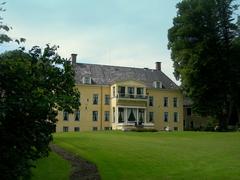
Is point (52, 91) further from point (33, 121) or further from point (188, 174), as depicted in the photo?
point (188, 174)

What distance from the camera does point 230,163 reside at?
18.9 m

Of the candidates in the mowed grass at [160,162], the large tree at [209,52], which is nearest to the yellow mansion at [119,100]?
the large tree at [209,52]

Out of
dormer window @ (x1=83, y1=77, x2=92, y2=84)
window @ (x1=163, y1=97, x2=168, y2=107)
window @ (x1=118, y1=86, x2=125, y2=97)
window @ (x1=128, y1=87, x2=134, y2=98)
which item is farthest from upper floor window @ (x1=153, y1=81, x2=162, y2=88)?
dormer window @ (x1=83, y1=77, x2=92, y2=84)

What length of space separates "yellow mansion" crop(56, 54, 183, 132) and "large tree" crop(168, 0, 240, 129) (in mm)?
11210

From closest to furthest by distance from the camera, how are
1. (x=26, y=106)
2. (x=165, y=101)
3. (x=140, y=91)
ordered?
(x=26, y=106) → (x=140, y=91) → (x=165, y=101)

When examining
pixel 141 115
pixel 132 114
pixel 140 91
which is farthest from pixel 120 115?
pixel 140 91

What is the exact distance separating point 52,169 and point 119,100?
5049cm

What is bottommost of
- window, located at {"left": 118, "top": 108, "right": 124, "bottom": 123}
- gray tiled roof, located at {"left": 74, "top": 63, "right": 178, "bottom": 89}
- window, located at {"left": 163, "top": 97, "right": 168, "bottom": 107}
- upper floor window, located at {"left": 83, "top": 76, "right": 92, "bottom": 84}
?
window, located at {"left": 118, "top": 108, "right": 124, "bottom": 123}

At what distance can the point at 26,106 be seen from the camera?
8547 mm

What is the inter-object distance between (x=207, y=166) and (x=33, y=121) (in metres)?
10.9

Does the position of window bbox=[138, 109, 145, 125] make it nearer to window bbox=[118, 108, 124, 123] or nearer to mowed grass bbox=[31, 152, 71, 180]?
window bbox=[118, 108, 124, 123]

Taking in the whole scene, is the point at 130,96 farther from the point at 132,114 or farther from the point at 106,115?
the point at 106,115

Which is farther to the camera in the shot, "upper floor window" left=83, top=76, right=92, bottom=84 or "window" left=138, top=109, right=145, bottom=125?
"window" left=138, top=109, right=145, bottom=125

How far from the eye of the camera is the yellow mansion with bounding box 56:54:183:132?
69.4 m
